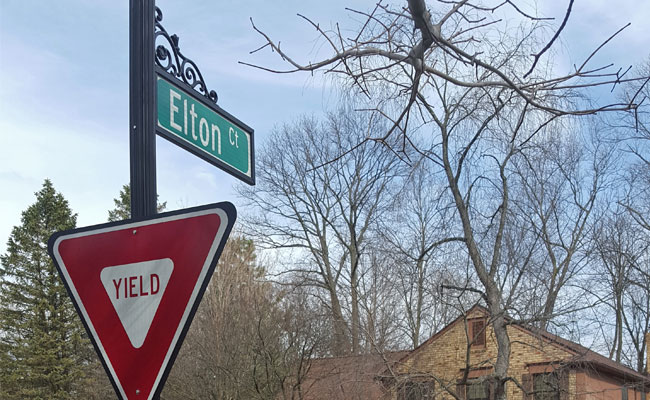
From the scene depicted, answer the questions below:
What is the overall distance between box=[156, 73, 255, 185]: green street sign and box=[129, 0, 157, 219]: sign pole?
10cm

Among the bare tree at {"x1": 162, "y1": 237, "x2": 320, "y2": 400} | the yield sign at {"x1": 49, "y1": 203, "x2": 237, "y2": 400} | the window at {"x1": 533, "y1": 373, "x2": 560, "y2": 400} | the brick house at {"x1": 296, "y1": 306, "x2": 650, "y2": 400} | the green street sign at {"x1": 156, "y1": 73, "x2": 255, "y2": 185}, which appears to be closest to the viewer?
the yield sign at {"x1": 49, "y1": 203, "x2": 237, "y2": 400}

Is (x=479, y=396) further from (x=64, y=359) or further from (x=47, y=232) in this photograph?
(x=47, y=232)

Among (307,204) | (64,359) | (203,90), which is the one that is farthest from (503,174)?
(64,359)

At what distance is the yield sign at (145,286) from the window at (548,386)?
43.5 ft

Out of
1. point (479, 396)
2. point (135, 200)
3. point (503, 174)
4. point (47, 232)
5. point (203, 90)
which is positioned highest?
point (47, 232)

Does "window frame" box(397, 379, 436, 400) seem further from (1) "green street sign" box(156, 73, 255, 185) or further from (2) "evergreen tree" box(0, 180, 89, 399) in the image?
(2) "evergreen tree" box(0, 180, 89, 399)

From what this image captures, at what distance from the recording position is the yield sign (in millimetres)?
2680

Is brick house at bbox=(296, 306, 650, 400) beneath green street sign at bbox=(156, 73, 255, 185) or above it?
beneath

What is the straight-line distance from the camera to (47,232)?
40688mm

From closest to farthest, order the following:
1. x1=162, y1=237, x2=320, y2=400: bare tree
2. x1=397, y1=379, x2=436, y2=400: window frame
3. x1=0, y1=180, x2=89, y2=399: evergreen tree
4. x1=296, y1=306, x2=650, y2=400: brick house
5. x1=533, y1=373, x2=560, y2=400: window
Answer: x1=533, y1=373, x2=560, y2=400: window, x1=397, y1=379, x2=436, y2=400: window frame, x1=296, y1=306, x2=650, y2=400: brick house, x1=162, y1=237, x2=320, y2=400: bare tree, x1=0, y1=180, x2=89, y2=399: evergreen tree

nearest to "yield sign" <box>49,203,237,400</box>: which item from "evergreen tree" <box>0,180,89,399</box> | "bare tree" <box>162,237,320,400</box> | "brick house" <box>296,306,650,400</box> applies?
"brick house" <box>296,306,650,400</box>

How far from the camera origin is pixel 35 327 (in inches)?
1534

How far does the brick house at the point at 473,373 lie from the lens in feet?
55.7

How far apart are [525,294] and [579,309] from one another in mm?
1013
